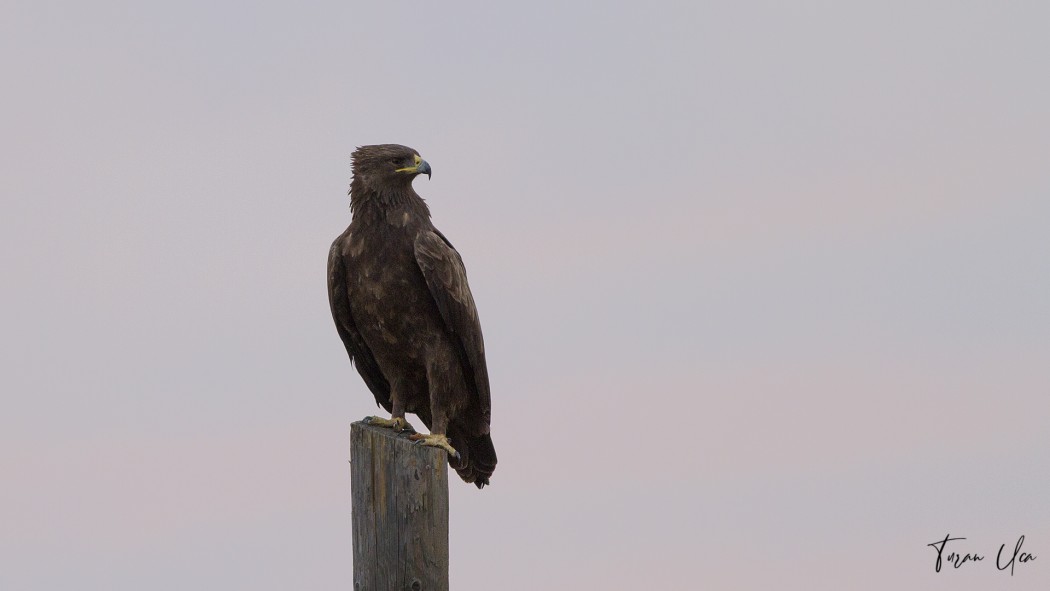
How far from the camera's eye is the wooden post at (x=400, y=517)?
830cm

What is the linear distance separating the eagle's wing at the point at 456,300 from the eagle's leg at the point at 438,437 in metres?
0.40

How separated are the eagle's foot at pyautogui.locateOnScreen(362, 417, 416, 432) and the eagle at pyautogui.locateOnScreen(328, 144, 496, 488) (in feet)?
0.03

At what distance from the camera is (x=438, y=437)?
938 centimetres

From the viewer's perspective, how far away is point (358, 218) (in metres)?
10.1

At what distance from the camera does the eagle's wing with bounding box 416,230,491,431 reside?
386 inches

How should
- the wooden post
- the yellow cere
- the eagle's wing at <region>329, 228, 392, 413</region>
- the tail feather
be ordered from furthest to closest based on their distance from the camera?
the tail feather
the eagle's wing at <region>329, 228, 392, 413</region>
the yellow cere
the wooden post

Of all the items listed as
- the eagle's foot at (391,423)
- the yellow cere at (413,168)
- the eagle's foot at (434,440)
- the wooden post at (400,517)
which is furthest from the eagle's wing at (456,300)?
the wooden post at (400,517)

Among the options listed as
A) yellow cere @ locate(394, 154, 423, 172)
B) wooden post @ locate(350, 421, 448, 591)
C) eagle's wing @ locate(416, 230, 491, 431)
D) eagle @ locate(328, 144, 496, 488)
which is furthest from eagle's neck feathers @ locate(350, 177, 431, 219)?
wooden post @ locate(350, 421, 448, 591)

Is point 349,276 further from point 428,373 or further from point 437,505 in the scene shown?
point 437,505

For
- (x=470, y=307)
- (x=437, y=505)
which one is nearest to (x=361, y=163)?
(x=470, y=307)

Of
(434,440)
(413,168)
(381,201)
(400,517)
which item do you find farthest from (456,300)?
(400,517)

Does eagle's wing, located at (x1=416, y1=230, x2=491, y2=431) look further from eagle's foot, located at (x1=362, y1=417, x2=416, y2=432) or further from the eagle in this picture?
eagle's foot, located at (x1=362, y1=417, x2=416, y2=432)

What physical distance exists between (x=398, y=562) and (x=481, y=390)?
6.92 ft

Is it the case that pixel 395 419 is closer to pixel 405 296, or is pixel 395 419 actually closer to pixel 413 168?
pixel 405 296
